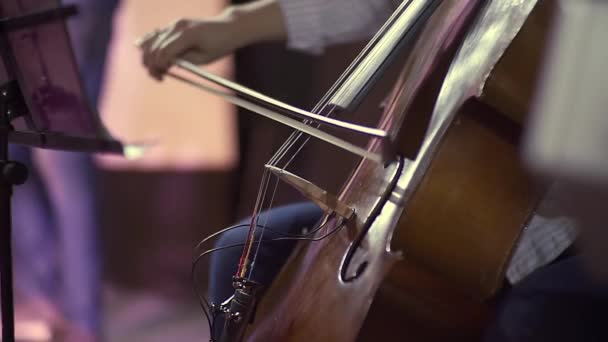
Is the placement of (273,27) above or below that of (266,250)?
above

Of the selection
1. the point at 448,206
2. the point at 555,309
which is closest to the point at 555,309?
the point at 555,309

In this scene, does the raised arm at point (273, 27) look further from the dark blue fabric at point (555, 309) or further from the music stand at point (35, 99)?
the dark blue fabric at point (555, 309)

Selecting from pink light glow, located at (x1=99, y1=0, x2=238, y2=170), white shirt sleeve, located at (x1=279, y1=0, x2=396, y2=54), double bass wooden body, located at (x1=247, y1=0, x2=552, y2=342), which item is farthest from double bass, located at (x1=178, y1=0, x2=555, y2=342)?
pink light glow, located at (x1=99, y1=0, x2=238, y2=170)

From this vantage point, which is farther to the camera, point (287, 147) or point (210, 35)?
point (210, 35)

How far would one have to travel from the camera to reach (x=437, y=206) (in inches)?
22.9

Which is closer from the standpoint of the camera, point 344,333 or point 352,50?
point 344,333

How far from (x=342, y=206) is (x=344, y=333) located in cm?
12

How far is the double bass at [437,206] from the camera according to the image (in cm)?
55

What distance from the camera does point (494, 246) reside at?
58 centimetres

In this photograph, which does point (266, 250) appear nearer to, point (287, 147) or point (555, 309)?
point (287, 147)

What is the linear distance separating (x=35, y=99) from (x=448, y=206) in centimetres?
40

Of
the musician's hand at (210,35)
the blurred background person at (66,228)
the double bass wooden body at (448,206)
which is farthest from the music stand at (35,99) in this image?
the blurred background person at (66,228)

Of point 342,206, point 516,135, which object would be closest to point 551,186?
point 516,135

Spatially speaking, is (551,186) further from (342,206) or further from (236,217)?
(236,217)
